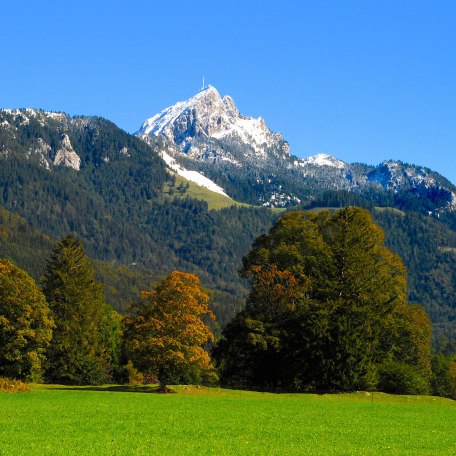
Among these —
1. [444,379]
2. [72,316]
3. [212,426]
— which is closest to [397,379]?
[72,316]

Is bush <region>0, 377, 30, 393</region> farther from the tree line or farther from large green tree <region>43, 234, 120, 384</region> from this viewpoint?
large green tree <region>43, 234, 120, 384</region>

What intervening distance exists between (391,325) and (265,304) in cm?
1419

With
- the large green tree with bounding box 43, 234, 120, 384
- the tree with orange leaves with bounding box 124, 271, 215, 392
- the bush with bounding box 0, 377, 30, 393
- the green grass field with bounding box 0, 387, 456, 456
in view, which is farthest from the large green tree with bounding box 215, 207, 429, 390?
the large green tree with bounding box 43, 234, 120, 384

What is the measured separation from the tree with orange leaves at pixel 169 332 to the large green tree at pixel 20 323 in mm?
10017

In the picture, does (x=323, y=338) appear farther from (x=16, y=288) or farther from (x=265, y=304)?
(x=16, y=288)

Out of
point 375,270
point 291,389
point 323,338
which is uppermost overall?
point 375,270

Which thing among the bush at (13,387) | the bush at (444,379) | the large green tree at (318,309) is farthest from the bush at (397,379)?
the bush at (444,379)

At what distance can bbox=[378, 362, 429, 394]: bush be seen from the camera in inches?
3278

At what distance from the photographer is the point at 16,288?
266 feet

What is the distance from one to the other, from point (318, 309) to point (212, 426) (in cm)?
3627

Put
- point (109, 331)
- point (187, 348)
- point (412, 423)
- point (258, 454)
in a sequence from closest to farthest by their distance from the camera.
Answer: point (258, 454) → point (412, 423) → point (187, 348) → point (109, 331)

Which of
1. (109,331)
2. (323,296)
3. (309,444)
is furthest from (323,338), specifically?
(109,331)

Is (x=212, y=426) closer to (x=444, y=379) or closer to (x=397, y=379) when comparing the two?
(x=397, y=379)

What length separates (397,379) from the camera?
83.5 m
